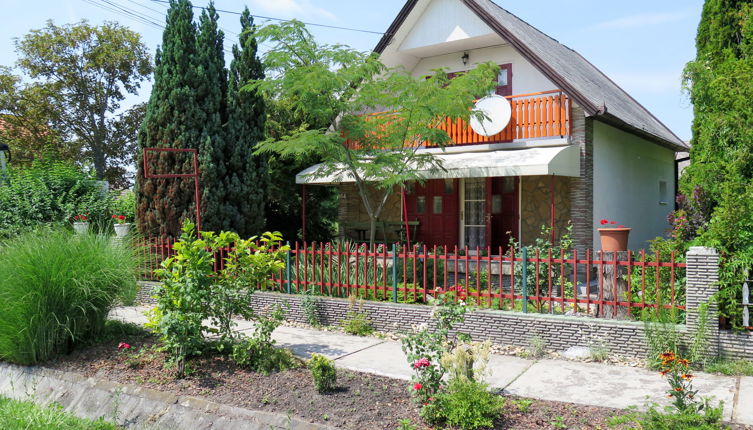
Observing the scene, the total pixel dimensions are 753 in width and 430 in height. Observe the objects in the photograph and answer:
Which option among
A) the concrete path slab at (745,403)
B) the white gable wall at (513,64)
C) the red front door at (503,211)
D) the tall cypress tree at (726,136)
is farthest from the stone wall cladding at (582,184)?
the concrete path slab at (745,403)

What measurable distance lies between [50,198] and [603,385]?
12.4 m

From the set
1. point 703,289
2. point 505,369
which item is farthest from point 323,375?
point 703,289

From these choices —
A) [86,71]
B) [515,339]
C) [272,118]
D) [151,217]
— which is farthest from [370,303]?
[86,71]

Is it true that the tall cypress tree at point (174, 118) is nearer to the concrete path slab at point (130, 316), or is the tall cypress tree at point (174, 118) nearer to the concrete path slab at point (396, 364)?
the concrete path slab at point (130, 316)

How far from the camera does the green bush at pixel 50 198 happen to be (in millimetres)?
12422

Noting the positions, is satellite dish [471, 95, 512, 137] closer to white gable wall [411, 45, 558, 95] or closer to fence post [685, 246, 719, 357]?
white gable wall [411, 45, 558, 95]

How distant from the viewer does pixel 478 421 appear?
13.1 feet

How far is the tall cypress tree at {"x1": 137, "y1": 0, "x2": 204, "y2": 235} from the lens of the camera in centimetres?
1120

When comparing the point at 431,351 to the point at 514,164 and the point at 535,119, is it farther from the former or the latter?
the point at 535,119

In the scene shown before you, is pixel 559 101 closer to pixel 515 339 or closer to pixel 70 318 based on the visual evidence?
pixel 515 339

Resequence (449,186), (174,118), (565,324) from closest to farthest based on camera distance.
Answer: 1. (565,324)
2. (174,118)
3. (449,186)

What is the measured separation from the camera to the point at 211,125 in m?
11.5

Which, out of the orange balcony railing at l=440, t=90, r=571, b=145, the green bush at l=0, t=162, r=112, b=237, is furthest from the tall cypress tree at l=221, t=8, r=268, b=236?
the orange balcony railing at l=440, t=90, r=571, b=145

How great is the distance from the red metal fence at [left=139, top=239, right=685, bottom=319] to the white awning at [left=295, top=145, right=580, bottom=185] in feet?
5.81
